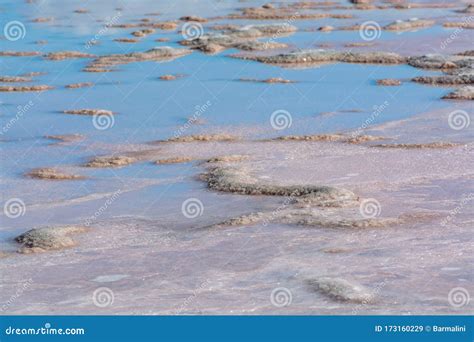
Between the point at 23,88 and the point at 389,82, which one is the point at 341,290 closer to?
the point at 389,82

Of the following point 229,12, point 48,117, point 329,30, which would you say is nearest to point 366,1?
point 229,12

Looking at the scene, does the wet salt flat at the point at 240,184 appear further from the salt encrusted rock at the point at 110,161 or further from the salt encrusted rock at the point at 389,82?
the salt encrusted rock at the point at 389,82

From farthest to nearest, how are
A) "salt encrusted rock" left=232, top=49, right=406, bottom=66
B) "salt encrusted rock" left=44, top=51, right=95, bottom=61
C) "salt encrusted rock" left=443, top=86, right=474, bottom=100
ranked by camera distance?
"salt encrusted rock" left=44, top=51, right=95, bottom=61 → "salt encrusted rock" left=232, top=49, right=406, bottom=66 → "salt encrusted rock" left=443, top=86, right=474, bottom=100

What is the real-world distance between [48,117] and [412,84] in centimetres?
694

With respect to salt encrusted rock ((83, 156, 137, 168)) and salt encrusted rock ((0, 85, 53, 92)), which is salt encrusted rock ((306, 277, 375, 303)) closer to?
Result: salt encrusted rock ((83, 156, 137, 168))

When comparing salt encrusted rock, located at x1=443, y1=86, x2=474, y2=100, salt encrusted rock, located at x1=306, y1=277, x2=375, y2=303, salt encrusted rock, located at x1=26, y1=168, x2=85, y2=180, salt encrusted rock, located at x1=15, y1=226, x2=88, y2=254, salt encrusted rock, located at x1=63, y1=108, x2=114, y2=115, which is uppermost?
salt encrusted rock, located at x1=443, y1=86, x2=474, y2=100

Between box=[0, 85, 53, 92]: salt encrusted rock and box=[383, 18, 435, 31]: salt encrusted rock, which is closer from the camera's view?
box=[0, 85, 53, 92]: salt encrusted rock

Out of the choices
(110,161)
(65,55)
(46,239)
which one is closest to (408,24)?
(65,55)

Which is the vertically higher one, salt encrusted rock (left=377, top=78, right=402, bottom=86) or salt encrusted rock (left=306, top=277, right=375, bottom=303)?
salt encrusted rock (left=377, top=78, right=402, bottom=86)

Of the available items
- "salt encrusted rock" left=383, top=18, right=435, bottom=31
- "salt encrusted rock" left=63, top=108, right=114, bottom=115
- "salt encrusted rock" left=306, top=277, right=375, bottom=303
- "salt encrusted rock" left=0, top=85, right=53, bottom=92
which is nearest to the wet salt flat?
"salt encrusted rock" left=306, top=277, right=375, bottom=303

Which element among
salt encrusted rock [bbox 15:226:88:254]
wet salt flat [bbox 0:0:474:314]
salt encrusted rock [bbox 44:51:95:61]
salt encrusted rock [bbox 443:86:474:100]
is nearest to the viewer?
wet salt flat [bbox 0:0:474:314]

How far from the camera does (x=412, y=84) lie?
1981cm

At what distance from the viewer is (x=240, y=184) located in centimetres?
1262

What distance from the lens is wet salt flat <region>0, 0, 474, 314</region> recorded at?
902 centimetres
